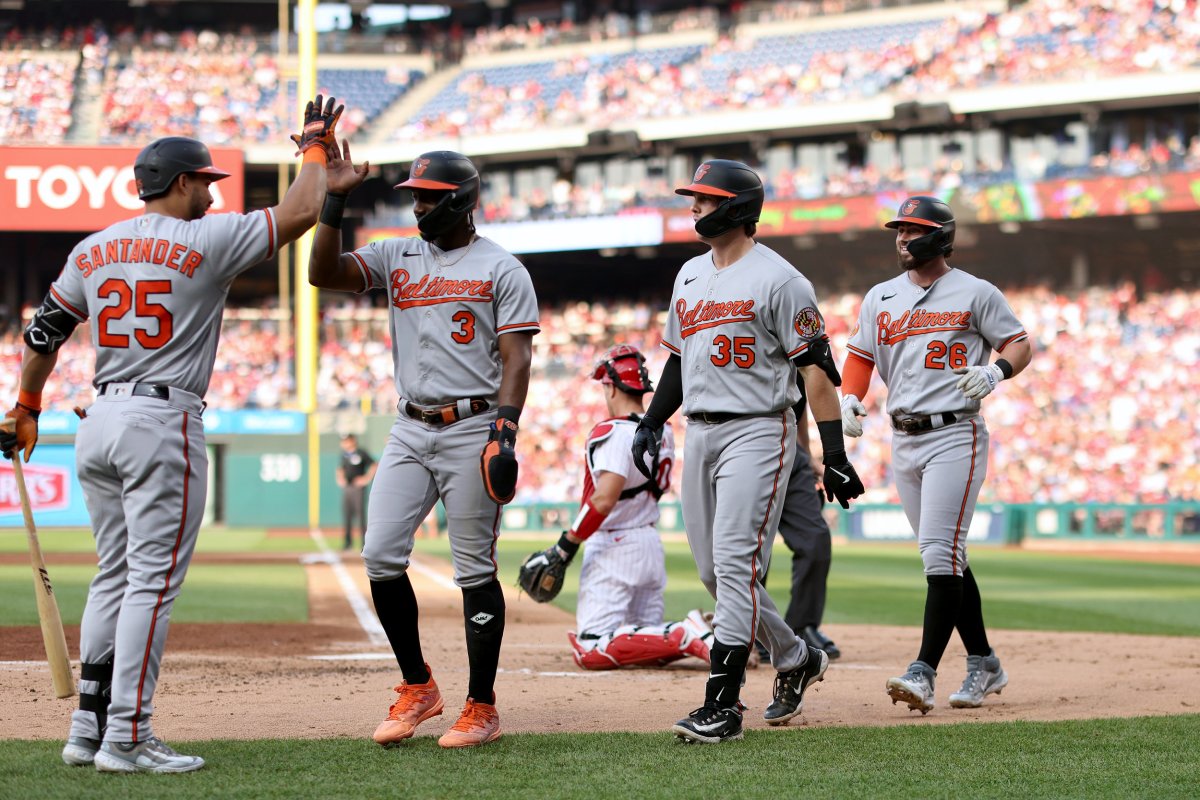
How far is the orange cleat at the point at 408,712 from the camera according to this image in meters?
4.54

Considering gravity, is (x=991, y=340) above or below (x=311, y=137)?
below

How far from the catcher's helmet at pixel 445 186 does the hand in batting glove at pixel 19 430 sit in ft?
4.92

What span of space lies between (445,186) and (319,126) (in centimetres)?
48

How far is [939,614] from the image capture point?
5.58 metres

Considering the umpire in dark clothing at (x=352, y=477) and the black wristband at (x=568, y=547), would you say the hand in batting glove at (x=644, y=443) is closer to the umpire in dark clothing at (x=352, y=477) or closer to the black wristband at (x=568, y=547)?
the black wristband at (x=568, y=547)

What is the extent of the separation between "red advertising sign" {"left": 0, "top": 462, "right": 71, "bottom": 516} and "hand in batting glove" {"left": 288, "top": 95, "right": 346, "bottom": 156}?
75.0 ft

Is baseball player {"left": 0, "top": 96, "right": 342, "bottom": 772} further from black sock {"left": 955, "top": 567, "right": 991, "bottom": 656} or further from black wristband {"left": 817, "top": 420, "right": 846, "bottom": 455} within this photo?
black sock {"left": 955, "top": 567, "right": 991, "bottom": 656}

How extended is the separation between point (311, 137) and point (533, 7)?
118 ft

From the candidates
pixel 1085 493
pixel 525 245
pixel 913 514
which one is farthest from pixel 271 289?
A: pixel 913 514

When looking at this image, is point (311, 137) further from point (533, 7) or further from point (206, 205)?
point (533, 7)

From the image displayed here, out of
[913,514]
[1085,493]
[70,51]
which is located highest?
[70,51]

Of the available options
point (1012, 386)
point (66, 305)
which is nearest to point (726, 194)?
point (66, 305)

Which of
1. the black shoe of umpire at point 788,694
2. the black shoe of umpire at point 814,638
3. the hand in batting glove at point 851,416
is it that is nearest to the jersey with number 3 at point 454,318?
the black shoe of umpire at point 788,694

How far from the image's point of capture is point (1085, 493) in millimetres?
22953
